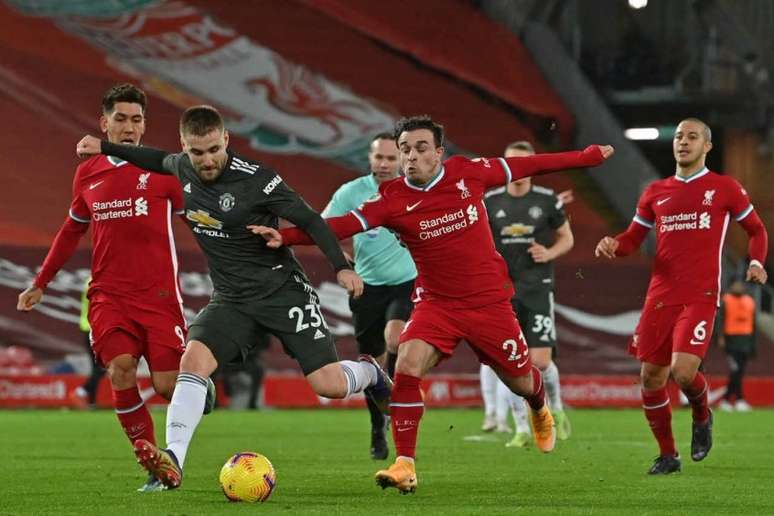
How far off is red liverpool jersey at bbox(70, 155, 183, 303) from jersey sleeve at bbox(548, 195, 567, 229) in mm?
5056

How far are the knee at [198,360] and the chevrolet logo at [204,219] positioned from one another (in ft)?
2.13

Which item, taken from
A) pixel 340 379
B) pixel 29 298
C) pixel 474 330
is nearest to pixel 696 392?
pixel 474 330

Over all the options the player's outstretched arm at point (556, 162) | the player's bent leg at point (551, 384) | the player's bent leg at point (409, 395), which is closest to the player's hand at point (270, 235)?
the player's bent leg at point (409, 395)

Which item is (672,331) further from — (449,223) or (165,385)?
(165,385)

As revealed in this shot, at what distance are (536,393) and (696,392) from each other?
131cm

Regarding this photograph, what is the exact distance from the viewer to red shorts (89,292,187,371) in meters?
8.59

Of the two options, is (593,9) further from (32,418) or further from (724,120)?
(32,418)

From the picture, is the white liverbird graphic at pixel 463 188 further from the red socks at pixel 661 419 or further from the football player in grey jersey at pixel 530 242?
the football player in grey jersey at pixel 530 242

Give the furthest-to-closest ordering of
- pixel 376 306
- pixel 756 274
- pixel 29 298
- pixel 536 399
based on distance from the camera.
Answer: pixel 376 306 < pixel 756 274 < pixel 536 399 < pixel 29 298

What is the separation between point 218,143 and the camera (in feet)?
26.2

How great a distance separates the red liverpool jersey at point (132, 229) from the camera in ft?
28.3

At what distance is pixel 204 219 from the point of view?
8180mm

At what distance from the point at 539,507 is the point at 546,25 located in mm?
21697

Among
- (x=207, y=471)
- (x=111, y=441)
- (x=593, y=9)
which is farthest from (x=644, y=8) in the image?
(x=207, y=471)
